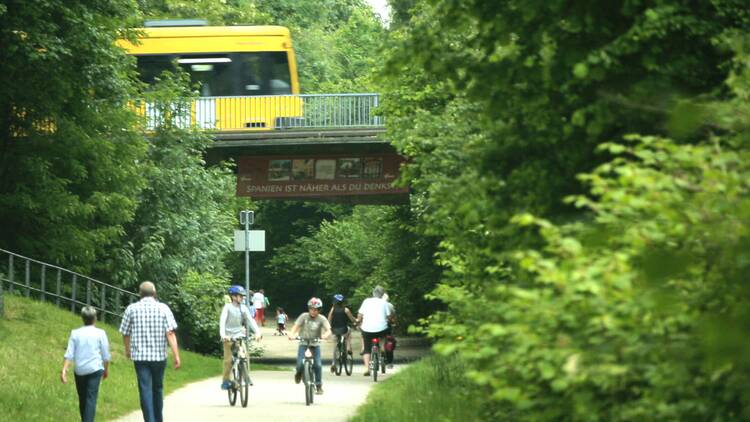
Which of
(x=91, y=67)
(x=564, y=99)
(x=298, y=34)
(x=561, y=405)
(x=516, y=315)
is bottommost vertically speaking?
(x=561, y=405)

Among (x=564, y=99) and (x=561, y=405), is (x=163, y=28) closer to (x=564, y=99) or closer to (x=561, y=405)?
(x=564, y=99)

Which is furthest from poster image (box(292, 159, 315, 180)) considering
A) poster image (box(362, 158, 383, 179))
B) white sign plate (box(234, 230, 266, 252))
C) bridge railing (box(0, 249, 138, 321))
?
white sign plate (box(234, 230, 266, 252))

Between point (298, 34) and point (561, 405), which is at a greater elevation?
point (298, 34)

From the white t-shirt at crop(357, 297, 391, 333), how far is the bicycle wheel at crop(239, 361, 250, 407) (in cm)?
625

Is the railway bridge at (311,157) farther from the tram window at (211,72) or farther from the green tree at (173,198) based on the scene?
the tram window at (211,72)

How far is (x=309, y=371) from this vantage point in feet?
65.8

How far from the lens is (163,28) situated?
39.2 metres

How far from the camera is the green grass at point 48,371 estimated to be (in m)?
16.5

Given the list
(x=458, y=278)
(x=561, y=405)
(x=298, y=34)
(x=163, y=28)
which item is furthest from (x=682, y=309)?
(x=298, y=34)

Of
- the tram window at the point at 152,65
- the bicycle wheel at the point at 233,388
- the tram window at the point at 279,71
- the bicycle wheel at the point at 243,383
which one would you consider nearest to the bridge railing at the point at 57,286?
the tram window at the point at 152,65

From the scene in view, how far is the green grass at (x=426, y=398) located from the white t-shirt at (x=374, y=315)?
10.3ft

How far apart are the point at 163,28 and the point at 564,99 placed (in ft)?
101

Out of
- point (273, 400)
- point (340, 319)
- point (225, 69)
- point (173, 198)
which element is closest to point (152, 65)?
point (225, 69)

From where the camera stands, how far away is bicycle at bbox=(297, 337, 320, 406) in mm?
19812
